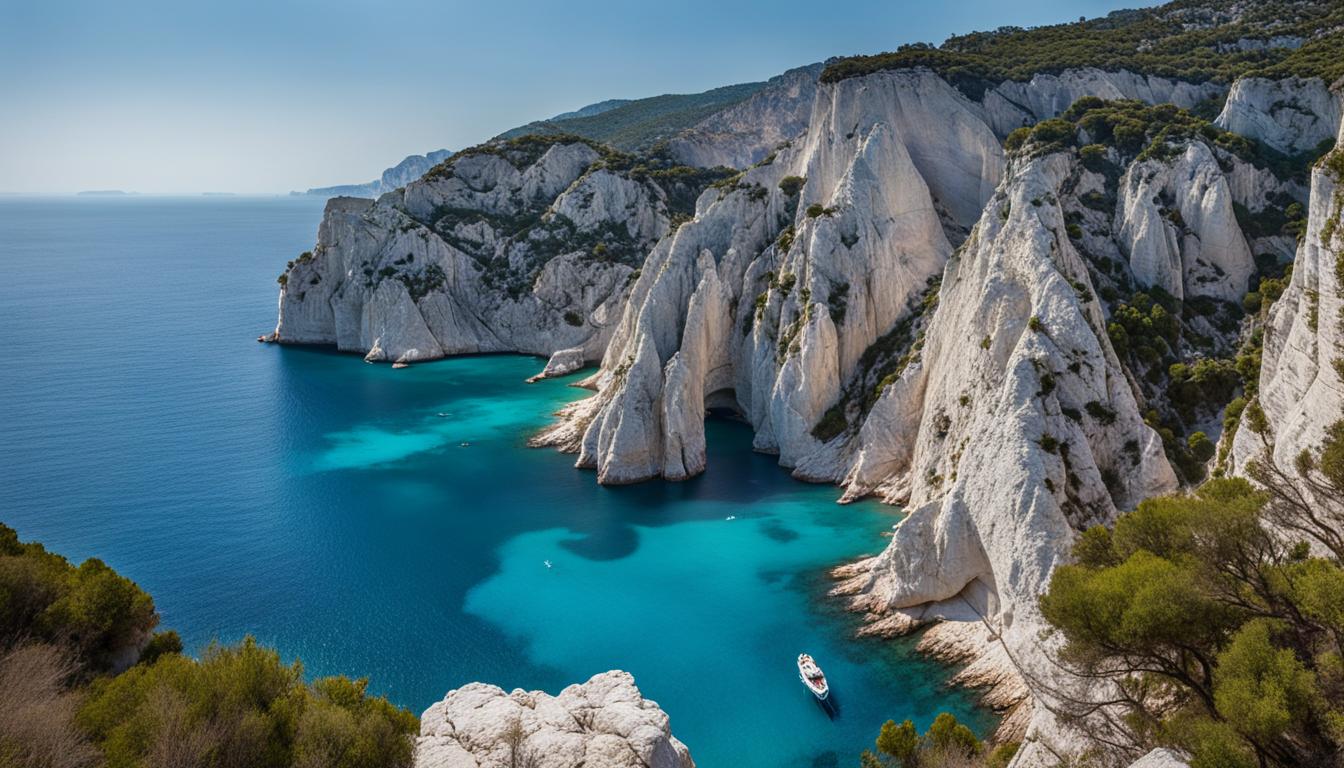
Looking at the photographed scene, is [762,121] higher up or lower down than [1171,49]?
higher up

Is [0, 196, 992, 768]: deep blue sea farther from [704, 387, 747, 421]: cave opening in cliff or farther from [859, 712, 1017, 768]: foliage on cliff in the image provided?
[859, 712, 1017, 768]: foliage on cliff

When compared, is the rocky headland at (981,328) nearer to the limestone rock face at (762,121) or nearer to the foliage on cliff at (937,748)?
Result: the foliage on cliff at (937,748)

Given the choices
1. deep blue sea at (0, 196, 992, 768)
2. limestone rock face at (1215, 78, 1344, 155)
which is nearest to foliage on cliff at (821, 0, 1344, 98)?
limestone rock face at (1215, 78, 1344, 155)

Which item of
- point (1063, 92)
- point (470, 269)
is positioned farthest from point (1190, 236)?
point (470, 269)

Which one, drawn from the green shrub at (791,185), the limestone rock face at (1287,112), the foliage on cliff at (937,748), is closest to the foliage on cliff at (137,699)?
the foliage on cliff at (937,748)

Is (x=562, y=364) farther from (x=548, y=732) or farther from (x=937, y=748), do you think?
(x=937, y=748)
